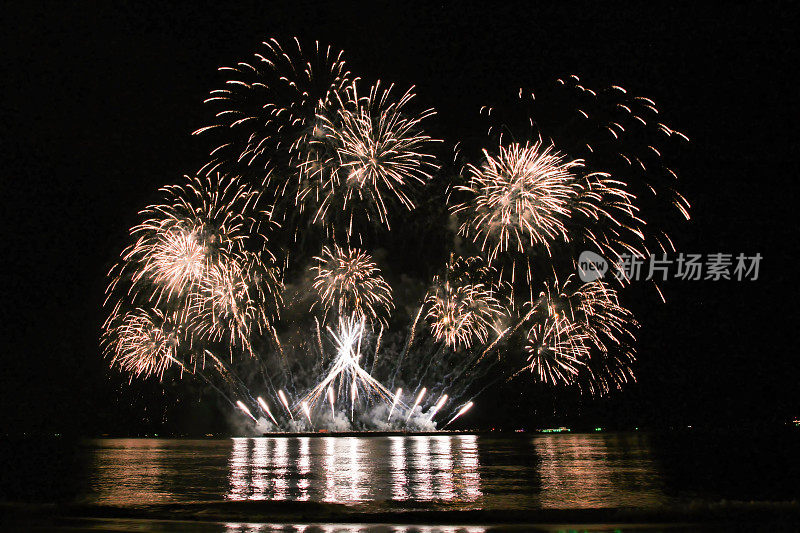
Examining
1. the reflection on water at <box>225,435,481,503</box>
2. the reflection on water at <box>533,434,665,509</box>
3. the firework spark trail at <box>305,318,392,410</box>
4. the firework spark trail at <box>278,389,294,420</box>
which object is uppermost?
the firework spark trail at <box>305,318,392,410</box>

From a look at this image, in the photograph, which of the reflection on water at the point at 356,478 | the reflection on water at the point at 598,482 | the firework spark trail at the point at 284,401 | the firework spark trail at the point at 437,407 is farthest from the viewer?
the firework spark trail at the point at 284,401

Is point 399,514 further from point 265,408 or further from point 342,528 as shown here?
point 265,408

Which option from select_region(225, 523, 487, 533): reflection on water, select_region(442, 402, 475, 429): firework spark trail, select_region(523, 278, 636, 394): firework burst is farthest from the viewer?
select_region(442, 402, 475, 429): firework spark trail

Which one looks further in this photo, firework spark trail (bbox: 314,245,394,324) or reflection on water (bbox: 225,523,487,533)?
firework spark trail (bbox: 314,245,394,324)

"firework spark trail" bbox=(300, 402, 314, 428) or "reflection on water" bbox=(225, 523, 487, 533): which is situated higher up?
"firework spark trail" bbox=(300, 402, 314, 428)

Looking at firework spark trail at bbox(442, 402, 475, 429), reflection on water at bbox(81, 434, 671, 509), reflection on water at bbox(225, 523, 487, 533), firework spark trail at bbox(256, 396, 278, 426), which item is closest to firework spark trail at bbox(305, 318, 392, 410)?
firework spark trail at bbox(256, 396, 278, 426)

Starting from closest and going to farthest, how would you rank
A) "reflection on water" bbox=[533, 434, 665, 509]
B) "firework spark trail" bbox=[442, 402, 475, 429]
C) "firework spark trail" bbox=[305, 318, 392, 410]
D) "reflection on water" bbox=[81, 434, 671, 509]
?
"reflection on water" bbox=[533, 434, 665, 509] → "reflection on water" bbox=[81, 434, 671, 509] → "firework spark trail" bbox=[305, 318, 392, 410] → "firework spark trail" bbox=[442, 402, 475, 429]

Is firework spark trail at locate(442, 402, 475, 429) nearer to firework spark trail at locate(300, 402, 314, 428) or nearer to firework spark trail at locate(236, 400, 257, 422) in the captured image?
firework spark trail at locate(300, 402, 314, 428)

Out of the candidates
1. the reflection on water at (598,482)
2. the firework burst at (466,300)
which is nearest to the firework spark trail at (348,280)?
the firework burst at (466,300)

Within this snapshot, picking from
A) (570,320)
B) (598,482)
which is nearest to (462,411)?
(570,320)

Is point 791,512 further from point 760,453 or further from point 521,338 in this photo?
point 521,338

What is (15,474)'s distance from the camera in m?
21.6

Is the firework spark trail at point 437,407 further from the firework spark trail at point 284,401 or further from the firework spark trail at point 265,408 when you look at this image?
the firework spark trail at point 265,408

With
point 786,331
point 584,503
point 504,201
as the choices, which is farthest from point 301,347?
point 786,331
